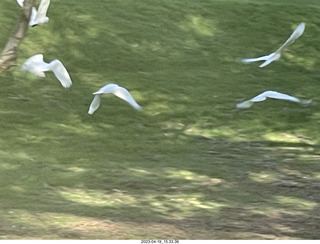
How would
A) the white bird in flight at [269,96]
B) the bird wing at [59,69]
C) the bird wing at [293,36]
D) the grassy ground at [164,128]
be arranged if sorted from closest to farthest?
the grassy ground at [164,128]
the bird wing at [59,69]
the bird wing at [293,36]
the white bird in flight at [269,96]

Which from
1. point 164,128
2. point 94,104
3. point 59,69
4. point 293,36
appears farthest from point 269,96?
point 59,69

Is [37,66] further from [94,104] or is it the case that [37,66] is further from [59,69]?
[94,104]

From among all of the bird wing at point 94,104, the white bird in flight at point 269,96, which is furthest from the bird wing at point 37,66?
the white bird in flight at point 269,96

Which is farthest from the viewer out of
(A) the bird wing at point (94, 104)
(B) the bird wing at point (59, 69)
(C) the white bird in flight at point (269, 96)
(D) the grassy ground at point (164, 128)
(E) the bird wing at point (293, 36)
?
(C) the white bird in flight at point (269, 96)

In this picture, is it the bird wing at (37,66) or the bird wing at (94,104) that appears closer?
Result: the bird wing at (37,66)

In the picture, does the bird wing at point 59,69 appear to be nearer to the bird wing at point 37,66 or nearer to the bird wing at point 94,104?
the bird wing at point 37,66

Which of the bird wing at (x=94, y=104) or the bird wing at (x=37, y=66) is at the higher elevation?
the bird wing at (x=37, y=66)

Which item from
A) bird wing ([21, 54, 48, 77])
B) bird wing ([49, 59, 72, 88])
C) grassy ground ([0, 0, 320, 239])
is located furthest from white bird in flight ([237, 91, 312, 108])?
bird wing ([21, 54, 48, 77])

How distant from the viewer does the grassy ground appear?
237 centimetres

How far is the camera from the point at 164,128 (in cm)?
346

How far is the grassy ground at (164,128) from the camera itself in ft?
7.76

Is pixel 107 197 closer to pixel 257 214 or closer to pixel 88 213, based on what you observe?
pixel 88 213

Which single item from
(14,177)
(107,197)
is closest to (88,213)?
(107,197)

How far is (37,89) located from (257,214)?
1.72 meters
